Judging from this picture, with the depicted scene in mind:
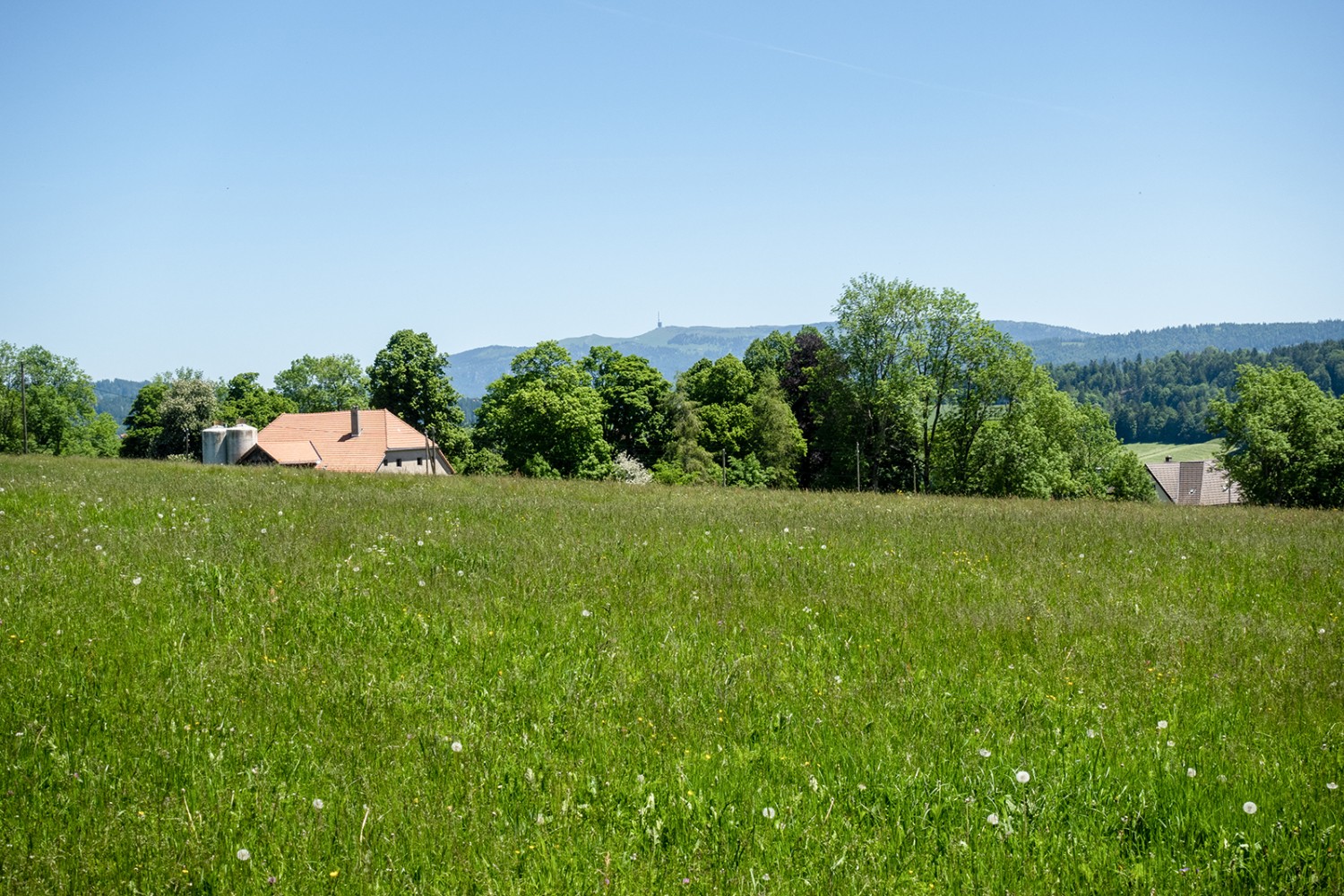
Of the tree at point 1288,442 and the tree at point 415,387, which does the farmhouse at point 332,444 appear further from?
the tree at point 1288,442

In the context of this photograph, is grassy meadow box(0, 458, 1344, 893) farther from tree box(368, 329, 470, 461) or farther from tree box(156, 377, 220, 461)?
tree box(156, 377, 220, 461)

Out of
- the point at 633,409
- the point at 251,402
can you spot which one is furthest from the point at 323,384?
the point at 633,409

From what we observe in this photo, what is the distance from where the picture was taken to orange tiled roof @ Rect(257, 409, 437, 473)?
5453cm

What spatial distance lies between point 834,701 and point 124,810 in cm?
418

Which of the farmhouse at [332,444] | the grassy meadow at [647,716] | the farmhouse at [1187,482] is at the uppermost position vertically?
the farmhouse at [332,444]

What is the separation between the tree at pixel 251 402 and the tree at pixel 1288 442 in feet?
263

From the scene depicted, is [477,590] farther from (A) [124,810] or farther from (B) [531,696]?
(A) [124,810]

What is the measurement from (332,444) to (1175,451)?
18152 centimetres

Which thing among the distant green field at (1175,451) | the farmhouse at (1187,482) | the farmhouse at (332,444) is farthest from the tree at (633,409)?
the distant green field at (1175,451)

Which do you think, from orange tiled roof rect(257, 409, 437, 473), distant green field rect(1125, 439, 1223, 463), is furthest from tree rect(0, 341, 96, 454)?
distant green field rect(1125, 439, 1223, 463)

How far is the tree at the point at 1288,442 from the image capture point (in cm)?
4588

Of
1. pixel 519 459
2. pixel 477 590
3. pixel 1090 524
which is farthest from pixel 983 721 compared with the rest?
pixel 519 459

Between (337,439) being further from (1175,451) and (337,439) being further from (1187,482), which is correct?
(1175,451)

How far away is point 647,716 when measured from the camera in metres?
5.25
